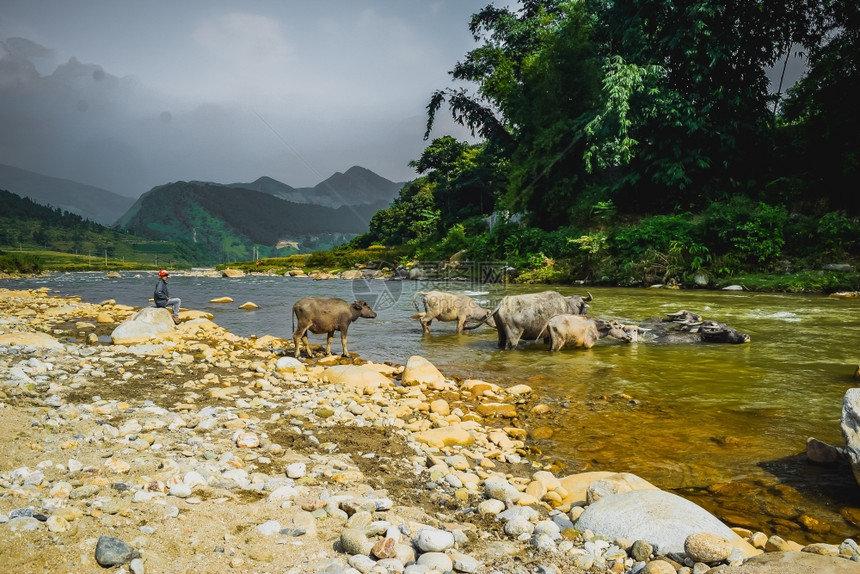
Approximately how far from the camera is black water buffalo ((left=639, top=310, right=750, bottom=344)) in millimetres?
10633

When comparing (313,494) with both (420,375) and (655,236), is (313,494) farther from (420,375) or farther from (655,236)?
(655,236)

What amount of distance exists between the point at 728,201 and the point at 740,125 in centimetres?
444

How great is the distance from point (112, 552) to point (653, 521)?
3.09 m

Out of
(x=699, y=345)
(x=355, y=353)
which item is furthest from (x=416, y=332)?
(x=699, y=345)

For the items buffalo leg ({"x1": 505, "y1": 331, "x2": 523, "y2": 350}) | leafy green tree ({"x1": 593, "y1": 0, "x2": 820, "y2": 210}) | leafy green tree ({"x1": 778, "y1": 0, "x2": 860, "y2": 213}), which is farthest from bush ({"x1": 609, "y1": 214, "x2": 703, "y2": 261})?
buffalo leg ({"x1": 505, "y1": 331, "x2": 523, "y2": 350})

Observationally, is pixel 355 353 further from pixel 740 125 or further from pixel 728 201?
pixel 740 125

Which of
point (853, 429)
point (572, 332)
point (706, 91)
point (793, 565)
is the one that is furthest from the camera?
point (706, 91)

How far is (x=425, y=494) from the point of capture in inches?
151

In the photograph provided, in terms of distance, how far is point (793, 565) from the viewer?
2404mm

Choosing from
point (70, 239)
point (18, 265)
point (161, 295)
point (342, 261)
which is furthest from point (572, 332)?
point (70, 239)

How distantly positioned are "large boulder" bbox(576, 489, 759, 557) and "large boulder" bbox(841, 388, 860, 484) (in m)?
1.45

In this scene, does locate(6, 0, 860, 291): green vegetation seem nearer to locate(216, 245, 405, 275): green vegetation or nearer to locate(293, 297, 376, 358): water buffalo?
locate(216, 245, 405, 275): green vegetation

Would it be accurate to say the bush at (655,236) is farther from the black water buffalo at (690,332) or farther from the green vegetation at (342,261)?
the green vegetation at (342,261)

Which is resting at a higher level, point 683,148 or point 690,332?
point 683,148
